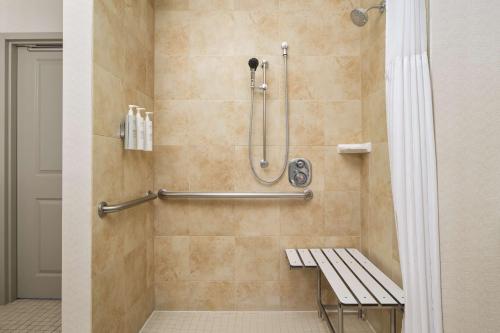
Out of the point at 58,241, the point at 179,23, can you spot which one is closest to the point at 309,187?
the point at 179,23

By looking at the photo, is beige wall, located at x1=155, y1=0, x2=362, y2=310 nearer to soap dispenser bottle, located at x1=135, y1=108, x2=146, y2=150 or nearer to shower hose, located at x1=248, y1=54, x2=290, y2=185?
shower hose, located at x1=248, y1=54, x2=290, y2=185

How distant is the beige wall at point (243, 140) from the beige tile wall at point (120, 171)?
16cm

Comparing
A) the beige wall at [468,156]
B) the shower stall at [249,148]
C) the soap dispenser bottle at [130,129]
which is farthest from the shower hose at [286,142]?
the beige wall at [468,156]

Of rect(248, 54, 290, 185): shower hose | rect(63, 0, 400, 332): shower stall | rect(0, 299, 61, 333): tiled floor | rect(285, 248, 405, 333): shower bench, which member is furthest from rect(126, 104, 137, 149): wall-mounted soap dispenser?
rect(0, 299, 61, 333): tiled floor

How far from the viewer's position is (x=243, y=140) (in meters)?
2.21

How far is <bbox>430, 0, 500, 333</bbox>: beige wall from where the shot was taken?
94 centimetres

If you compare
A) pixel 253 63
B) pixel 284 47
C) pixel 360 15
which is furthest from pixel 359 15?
pixel 253 63

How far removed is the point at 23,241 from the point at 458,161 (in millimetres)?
3033

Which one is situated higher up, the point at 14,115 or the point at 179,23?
the point at 179,23

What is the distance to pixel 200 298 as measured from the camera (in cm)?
221

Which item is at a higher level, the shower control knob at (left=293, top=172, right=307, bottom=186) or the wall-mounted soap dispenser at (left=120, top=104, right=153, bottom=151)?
the wall-mounted soap dispenser at (left=120, top=104, right=153, bottom=151)

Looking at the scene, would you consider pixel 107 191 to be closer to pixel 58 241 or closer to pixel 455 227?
pixel 58 241

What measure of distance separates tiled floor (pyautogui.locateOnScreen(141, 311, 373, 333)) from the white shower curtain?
94 centimetres

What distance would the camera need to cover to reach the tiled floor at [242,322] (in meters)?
1.97
